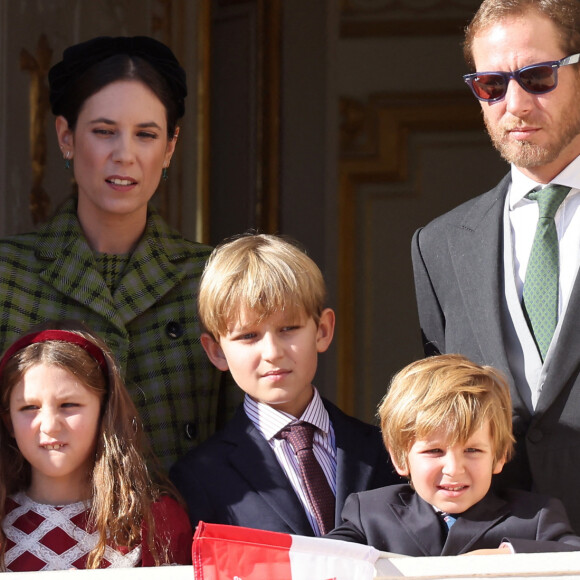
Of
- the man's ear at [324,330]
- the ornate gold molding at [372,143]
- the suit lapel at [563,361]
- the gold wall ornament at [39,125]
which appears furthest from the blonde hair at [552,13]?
the ornate gold molding at [372,143]

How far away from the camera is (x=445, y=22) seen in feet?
16.0

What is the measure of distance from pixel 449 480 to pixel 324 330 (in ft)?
1.42

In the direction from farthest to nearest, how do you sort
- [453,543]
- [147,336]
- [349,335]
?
[349,335], [147,336], [453,543]

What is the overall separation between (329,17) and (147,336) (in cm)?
249

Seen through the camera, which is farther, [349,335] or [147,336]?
[349,335]

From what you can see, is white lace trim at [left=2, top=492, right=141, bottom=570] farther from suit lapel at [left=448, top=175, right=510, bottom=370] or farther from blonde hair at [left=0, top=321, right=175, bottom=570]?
suit lapel at [left=448, top=175, right=510, bottom=370]

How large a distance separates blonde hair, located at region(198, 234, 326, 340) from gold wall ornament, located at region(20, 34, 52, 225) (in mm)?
1230

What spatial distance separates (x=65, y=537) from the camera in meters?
2.29

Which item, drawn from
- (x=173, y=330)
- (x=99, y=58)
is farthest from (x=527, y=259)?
(x=99, y=58)

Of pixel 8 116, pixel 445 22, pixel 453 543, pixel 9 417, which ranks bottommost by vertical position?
pixel 453 543

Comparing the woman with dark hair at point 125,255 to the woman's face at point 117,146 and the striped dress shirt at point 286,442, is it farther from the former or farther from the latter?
the striped dress shirt at point 286,442

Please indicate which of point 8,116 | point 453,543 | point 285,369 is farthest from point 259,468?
point 8,116

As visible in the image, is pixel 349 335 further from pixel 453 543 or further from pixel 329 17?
pixel 453 543

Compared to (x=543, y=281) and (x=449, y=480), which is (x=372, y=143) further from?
(x=449, y=480)
